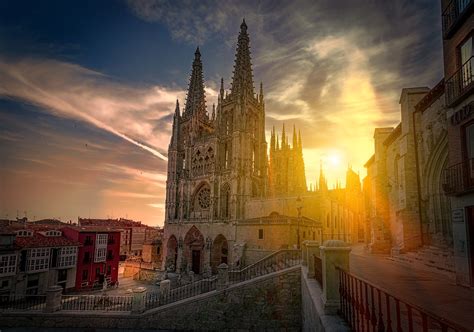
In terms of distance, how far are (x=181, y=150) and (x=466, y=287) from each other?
4303 centimetres

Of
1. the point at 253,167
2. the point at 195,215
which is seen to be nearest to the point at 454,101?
the point at 253,167

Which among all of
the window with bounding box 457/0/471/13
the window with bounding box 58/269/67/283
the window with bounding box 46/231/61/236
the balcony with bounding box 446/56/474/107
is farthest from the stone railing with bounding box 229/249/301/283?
the window with bounding box 46/231/61/236

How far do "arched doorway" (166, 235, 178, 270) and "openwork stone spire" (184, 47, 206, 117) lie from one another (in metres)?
21.8

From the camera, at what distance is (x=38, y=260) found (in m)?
28.7

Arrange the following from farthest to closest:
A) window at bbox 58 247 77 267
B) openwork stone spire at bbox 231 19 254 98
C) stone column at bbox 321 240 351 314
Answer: openwork stone spire at bbox 231 19 254 98 → window at bbox 58 247 77 267 → stone column at bbox 321 240 351 314

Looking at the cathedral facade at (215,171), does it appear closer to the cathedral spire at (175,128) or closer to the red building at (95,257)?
the cathedral spire at (175,128)

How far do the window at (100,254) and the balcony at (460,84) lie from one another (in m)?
39.5

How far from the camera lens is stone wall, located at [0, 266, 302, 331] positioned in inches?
504

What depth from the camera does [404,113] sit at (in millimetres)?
14953

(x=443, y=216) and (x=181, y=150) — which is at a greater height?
(x=181, y=150)

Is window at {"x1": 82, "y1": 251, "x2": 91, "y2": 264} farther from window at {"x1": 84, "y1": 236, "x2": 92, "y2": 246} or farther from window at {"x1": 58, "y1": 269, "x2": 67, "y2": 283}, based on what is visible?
window at {"x1": 58, "y1": 269, "x2": 67, "y2": 283}

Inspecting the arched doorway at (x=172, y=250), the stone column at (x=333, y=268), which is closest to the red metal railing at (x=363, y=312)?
the stone column at (x=333, y=268)

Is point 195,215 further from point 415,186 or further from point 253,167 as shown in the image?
point 415,186

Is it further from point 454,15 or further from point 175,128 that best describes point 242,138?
point 454,15
